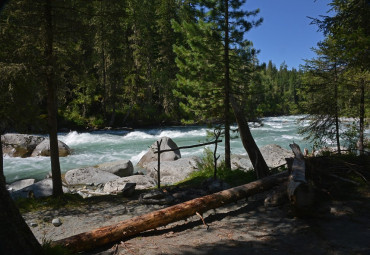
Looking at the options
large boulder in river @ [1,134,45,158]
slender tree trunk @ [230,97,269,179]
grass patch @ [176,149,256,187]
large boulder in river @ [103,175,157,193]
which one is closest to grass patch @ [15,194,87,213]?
large boulder in river @ [103,175,157,193]

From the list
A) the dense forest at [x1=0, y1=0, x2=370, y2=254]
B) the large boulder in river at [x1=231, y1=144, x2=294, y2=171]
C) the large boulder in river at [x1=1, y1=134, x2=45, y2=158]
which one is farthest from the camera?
Result: the large boulder in river at [x1=1, y1=134, x2=45, y2=158]

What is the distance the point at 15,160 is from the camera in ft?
58.4

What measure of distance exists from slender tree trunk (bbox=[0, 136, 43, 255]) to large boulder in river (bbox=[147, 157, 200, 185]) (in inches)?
410

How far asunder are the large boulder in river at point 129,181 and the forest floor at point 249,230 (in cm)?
470

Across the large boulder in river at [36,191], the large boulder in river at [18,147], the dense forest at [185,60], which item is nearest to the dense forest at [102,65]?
the dense forest at [185,60]

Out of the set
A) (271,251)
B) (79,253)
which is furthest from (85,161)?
(271,251)

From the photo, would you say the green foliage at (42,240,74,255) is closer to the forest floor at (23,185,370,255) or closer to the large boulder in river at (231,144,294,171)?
the forest floor at (23,185,370,255)

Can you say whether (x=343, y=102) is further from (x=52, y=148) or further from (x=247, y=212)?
(x=52, y=148)

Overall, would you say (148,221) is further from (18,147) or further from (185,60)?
(18,147)

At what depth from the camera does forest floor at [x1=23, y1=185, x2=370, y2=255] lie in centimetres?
411

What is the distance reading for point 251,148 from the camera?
979cm

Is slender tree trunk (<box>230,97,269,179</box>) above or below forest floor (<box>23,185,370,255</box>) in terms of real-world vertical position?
above

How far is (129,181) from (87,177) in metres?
2.69

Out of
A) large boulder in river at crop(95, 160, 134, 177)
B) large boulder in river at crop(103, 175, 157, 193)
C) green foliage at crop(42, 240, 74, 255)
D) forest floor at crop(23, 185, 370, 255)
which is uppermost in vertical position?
green foliage at crop(42, 240, 74, 255)
